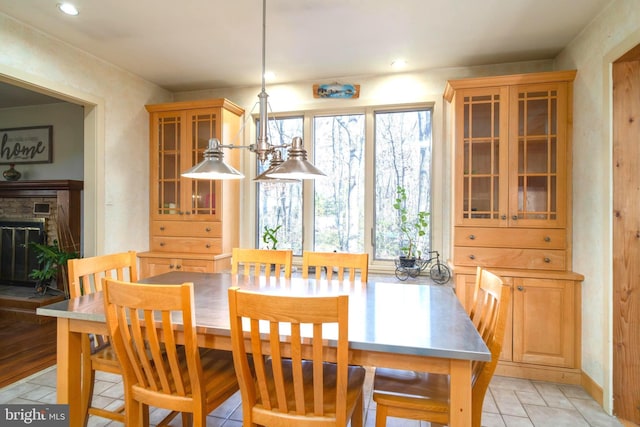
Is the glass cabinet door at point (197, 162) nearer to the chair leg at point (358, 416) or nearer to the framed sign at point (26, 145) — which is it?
the chair leg at point (358, 416)

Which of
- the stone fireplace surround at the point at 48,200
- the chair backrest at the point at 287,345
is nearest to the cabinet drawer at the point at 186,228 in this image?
the stone fireplace surround at the point at 48,200

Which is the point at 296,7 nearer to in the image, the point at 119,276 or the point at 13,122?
the point at 119,276

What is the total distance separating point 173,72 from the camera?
3359 mm

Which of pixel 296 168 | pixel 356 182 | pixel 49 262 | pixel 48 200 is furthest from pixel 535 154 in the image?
pixel 48 200

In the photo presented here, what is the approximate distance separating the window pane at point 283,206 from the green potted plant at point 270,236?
5 cm

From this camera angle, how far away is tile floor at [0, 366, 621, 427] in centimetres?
211

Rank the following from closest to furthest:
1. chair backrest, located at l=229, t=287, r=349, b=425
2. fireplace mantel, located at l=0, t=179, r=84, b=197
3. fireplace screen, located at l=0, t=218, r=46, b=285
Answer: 1. chair backrest, located at l=229, t=287, r=349, b=425
2. fireplace mantel, located at l=0, t=179, r=84, b=197
3. fireplace screen, located at l=0, t=218, r=46, b=285

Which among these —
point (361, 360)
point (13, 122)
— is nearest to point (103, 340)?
point (361, 360)

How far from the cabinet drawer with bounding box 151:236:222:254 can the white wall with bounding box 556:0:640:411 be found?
3085mm

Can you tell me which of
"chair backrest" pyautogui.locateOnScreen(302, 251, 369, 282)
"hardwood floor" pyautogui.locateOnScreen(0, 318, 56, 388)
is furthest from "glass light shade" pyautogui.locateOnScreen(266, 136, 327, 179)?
"hardwood floor" pyautogui.locateOnScreen(0, 318, 56, 388)

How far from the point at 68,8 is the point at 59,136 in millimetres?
2898

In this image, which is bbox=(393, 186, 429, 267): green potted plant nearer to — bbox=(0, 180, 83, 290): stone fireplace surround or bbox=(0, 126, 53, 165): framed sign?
bbox=(0, 180, 83, 290): stone fireplace surround

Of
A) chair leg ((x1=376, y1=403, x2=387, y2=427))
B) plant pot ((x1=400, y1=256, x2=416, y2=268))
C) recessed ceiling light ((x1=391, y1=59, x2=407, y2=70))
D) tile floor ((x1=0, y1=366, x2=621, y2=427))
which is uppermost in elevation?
recessed ceiling light ((x1=391, y1=59, x2=407, y2=70))

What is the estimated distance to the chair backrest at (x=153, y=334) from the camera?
1.30 meters
